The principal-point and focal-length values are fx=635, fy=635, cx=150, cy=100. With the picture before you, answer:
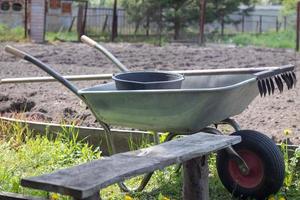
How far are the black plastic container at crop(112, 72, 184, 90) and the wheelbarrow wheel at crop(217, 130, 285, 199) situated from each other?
0.52 metres

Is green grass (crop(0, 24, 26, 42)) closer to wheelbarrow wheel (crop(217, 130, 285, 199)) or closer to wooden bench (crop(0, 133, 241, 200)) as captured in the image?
wheelbarrow wheel (crop(217, 130, 285, 199))

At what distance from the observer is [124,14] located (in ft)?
99.0

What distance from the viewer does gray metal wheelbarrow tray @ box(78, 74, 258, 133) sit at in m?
3.63

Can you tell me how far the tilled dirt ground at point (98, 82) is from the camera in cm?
612

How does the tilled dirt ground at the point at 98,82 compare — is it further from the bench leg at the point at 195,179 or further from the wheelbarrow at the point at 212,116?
the bench leg at the point at 195,179

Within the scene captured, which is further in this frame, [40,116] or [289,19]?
[289,19]

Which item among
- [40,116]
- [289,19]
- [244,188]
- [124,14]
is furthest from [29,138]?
[289,19]

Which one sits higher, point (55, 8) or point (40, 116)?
point (55, 8)

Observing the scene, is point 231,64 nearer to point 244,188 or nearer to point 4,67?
point 4,67

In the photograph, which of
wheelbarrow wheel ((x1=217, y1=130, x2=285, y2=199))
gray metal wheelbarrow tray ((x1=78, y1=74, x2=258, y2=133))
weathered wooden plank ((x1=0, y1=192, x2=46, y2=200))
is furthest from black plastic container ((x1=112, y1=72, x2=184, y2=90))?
weathered wooden plank ((x1=0, y1=192, x2=46, y2=200))

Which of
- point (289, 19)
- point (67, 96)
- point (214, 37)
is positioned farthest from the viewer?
point (289, 19)

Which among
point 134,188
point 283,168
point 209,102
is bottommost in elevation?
point 134,188

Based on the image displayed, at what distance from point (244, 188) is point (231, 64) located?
850cm

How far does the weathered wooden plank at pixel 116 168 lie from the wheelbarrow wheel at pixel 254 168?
0.68m
